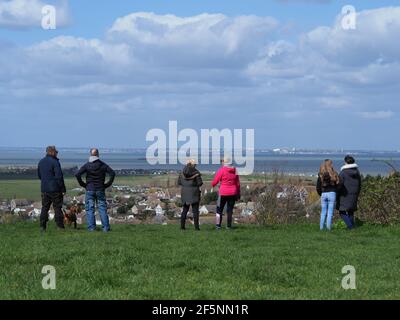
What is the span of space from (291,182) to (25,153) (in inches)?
3491

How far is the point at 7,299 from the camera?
811 centimetres

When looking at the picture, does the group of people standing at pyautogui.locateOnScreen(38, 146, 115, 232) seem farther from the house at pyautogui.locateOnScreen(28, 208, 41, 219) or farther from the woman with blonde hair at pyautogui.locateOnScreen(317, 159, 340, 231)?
the house at pyautogui.locateOnScreen(28, 208, 41, 219)

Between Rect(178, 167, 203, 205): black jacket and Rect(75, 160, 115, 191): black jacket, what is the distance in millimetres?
2138

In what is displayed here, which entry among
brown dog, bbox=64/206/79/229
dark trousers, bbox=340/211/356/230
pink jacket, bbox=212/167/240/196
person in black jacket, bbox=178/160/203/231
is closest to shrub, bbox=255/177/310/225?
dark trousers, bbox=340/211/356/230

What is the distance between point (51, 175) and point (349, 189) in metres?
7.66

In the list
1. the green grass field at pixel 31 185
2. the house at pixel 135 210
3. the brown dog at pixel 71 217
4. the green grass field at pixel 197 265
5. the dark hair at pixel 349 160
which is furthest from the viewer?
the green grass field at pixel 31 185

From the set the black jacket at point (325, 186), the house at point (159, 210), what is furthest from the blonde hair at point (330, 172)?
the house at point (159, 210)

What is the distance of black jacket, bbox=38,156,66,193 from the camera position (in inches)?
682

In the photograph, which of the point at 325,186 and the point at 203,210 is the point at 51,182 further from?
the point at 203,210

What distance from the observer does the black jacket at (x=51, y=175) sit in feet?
56.8

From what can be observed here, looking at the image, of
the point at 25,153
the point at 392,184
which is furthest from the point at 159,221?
the point at 25,153

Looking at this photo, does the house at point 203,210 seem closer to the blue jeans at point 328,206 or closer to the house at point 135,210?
the house at point 135,210

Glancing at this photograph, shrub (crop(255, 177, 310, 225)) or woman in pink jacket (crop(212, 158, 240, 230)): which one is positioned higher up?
woman in pink jacket (crop(212, 158, 240, 230))

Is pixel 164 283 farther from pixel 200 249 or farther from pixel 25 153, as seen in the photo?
pixel 25 153
